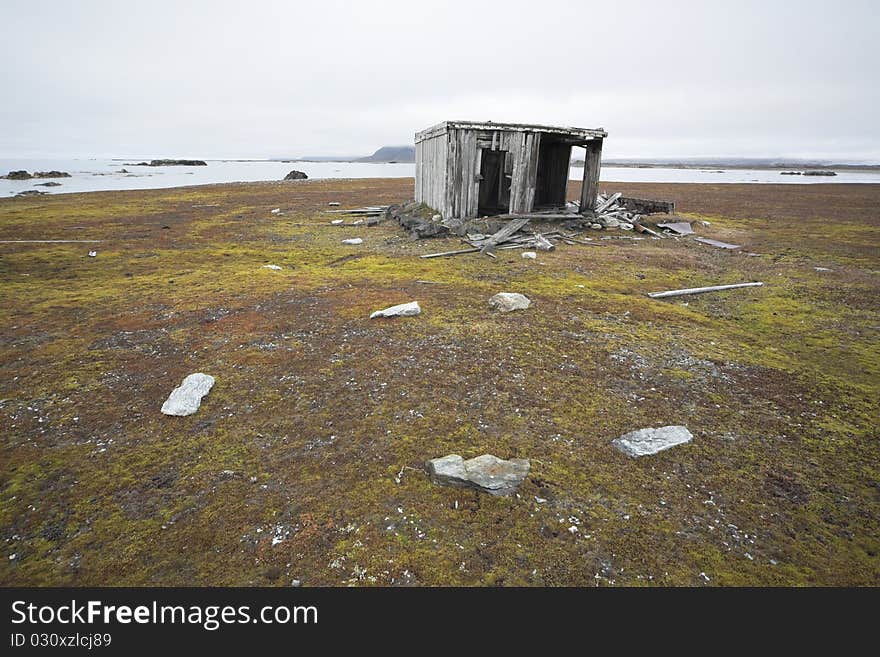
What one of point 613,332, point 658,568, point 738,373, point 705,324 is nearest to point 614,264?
point 705,324

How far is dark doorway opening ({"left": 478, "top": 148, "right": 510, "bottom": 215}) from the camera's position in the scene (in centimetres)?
2276

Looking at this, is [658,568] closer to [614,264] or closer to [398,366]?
[398,366]

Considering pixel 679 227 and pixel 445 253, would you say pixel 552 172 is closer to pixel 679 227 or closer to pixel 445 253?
pixel 679 227

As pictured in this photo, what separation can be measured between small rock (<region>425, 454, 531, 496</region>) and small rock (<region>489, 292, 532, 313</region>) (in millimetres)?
5038

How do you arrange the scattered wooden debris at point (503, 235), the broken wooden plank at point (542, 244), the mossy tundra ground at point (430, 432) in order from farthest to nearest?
the broken wooden plank at point (542, 244) < the scattered wooden debris at point (503, 235) < the mossy tundra ground at point (430, 432)

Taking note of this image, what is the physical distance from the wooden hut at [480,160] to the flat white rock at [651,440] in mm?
15010

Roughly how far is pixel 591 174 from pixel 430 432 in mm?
19123

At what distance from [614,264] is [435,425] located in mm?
10940

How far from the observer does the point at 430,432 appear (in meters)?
5.08

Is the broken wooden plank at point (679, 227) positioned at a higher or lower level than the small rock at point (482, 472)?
higher

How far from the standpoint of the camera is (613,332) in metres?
8.16

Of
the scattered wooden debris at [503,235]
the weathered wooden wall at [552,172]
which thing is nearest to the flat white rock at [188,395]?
the scattered wooden debris at [503,235]

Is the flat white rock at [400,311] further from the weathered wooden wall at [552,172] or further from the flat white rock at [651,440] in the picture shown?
the weathered wooden wall at [552,172]

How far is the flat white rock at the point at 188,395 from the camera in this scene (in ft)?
18.1
